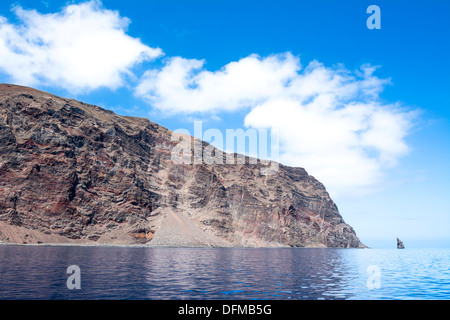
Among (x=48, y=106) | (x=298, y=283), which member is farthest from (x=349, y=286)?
(x=48, y=106)

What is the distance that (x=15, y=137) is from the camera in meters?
158

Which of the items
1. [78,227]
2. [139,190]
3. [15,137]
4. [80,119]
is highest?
[80,119]

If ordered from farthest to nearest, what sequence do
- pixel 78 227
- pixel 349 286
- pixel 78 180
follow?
1. pixel 78 180
2. pixel 78 227
3. pixel 349 286

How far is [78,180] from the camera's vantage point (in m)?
168
